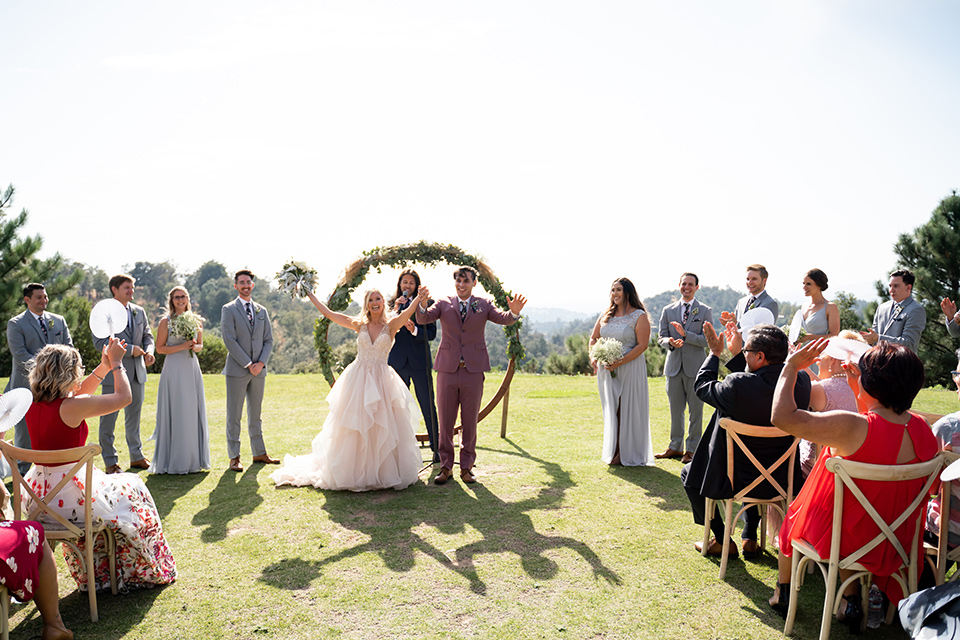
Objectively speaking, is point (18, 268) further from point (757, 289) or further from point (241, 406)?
point (757, 289)

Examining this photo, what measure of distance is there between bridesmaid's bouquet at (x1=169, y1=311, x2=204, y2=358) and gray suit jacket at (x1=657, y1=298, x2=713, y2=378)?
19.8 ft

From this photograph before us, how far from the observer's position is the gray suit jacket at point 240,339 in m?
8.02

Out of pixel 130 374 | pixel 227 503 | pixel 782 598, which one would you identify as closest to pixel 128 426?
pixel 130 374

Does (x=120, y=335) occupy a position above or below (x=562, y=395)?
above

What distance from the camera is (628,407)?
800 cm

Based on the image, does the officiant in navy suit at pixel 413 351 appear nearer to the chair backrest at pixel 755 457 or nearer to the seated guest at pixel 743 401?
the seated guest at pixel 743 401

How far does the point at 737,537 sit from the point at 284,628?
3.71 meters

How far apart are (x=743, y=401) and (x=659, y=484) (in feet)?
10.3

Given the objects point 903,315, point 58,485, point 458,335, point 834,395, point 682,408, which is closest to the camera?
point 58,485

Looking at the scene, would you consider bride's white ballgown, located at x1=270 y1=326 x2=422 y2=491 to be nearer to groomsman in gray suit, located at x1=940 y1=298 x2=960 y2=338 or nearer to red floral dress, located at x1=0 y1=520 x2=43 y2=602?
red floral dress, located at x1=0 y1=520 x2=43 y2=602

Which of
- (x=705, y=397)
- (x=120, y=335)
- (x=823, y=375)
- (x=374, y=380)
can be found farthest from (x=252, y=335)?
(x=823, y=375)

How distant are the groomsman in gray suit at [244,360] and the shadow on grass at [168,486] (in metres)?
0.53

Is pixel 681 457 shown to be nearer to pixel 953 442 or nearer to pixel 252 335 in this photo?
pixel 953 442

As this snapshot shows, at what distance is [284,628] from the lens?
388cm
